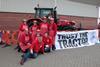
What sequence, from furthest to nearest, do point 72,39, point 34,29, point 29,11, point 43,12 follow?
point 29,11 < point 43,12 < point 72,39 < point 34,29

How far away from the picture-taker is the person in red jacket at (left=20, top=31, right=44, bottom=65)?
30.8 feet

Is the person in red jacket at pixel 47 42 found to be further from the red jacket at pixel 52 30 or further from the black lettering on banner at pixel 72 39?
the black lettering on banner at pixel 72 39

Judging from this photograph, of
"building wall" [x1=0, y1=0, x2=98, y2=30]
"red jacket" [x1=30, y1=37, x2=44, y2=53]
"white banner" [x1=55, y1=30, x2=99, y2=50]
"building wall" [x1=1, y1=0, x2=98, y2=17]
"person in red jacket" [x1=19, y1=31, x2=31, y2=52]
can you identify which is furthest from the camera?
"building wall" [x1=1, y1=0, x2=98, y2=17]

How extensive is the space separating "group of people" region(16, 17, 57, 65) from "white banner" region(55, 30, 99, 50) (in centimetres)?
73

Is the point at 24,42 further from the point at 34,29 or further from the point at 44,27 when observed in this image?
the point at 44,27

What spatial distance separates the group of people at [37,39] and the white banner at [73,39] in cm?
73

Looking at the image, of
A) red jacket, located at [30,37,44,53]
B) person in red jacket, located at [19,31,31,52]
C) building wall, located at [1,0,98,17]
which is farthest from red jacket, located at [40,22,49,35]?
building wall, located at [1,0,98,17]

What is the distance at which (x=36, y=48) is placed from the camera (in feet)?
32.2

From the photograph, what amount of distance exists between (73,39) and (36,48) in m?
3.66

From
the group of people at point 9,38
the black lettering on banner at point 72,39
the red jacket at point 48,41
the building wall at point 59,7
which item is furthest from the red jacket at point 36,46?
the building wall at point 59,7

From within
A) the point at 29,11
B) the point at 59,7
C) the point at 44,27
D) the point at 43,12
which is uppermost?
the point at 59,7

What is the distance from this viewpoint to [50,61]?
884 centimetres

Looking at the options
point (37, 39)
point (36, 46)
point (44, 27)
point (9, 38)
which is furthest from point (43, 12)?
point (36, 46)

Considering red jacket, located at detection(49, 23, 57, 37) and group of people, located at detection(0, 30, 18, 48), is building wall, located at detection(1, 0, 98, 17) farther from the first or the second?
red jacket, located at detection(49, 23, 57, 37)
